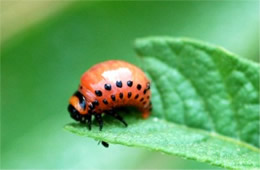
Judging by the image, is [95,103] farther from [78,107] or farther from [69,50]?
[69,50]

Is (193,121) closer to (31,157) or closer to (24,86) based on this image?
(31,157)

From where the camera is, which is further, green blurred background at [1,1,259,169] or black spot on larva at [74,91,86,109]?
green blurred background at [1,1,259,169]

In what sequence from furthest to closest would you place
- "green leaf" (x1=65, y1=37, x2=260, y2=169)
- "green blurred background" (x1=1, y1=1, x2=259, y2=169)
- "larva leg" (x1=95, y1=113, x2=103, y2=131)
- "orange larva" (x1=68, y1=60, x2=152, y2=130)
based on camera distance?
"green blurred background" (x1=1, y1=1, x2=259, y2=169)
"orange larva" (x1=68, y1=60, x2=152, y2=130)
"larva leg" (x1=95, y1=113, x2=103, y2=131)
"green leaf" (x1=65, y1=37, x2=260, y2=169)

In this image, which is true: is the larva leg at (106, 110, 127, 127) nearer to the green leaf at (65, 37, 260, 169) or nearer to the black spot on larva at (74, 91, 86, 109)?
the green leaf at (65, 37, 260, 169)

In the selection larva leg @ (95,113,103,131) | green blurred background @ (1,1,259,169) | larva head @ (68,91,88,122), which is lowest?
larva leg @ (95,113,103,131)

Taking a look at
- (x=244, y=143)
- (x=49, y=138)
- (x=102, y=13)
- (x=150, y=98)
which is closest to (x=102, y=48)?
(x=102, y=13)

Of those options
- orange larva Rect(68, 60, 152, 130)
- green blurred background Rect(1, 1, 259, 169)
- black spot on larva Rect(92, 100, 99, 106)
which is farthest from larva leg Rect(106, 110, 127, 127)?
green blurred background Rect(1, 1, 259, 169)

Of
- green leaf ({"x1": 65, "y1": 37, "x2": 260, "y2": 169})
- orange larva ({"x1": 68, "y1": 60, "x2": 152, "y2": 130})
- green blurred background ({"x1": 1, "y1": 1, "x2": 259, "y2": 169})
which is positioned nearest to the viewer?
green leaf ({"x1": 65, "y1": 37, "x2": 260, "y2": 169})

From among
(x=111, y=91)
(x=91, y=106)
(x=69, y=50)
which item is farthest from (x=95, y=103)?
(x=69, y=50)

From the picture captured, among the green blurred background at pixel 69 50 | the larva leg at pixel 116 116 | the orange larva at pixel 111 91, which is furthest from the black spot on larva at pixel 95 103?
the green blurred background at pixel 69 50
